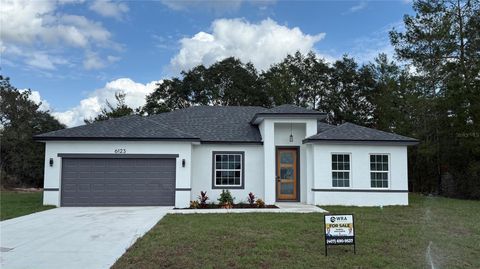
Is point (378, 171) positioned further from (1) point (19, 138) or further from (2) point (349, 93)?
(1) point (19, 138)

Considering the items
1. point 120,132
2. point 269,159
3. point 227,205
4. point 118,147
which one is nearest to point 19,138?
point 120,132

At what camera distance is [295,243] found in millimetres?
8047

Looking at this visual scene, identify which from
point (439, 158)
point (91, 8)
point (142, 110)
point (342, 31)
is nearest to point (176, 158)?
point (91, 8)

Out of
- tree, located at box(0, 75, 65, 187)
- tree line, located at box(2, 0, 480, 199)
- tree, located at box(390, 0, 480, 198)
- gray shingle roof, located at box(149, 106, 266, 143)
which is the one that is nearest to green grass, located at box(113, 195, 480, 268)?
gray shingle roof, located at box(149, 106, 266, 143)

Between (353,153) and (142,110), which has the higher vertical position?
(142,110)

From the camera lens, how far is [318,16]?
1825cm

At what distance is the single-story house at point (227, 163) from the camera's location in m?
14.9

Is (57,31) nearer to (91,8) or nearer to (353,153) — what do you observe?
(91,8)

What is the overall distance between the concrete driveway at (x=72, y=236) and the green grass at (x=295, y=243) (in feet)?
1.67

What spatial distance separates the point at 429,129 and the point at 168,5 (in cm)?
1735

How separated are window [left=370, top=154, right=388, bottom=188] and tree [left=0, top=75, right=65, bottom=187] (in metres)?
25.5

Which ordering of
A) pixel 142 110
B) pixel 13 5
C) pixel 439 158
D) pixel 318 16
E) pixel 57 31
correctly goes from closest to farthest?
pixel 13 5
pixel 57 31
pixel 318 16
pixel 439 158
pixel 142 110

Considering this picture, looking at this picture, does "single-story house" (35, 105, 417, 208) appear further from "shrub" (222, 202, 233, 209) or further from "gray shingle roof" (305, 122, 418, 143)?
"shrub" (222, 202, 233, 209)

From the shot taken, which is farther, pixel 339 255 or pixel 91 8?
pixel 91 8
